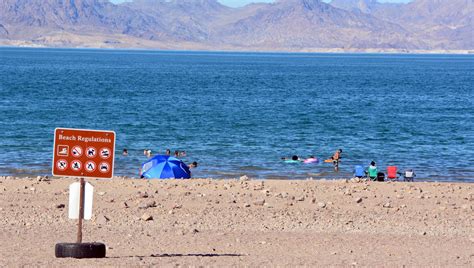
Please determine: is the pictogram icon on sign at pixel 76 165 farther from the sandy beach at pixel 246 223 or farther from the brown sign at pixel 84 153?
the sandy beach at pixel 246 223

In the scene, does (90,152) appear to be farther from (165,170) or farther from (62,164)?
(165,170)

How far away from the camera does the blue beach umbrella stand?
25875 mm

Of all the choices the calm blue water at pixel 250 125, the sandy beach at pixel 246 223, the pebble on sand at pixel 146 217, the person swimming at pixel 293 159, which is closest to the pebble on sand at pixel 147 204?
the sandy beach at pixel 246 223

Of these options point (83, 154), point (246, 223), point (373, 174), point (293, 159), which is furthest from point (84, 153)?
point (293, 159)

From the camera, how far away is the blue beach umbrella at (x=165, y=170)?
2588 centimetres

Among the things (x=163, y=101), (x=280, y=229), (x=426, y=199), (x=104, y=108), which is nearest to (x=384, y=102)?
(x=163, y=101)

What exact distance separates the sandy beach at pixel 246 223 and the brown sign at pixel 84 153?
1373 mm

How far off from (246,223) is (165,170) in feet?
27.8

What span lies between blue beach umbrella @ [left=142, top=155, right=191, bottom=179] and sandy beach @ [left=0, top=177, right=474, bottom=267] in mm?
1947

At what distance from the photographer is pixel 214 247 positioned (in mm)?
15023

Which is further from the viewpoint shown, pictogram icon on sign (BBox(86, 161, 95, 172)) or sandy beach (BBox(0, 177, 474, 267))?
sandy beach (BBox(0, 177, 474, 267))

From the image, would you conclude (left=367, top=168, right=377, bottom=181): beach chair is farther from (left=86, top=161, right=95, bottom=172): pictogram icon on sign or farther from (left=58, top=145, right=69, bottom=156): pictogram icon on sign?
(left=58, top=145, right=69, bottom=156): pictogram icon on sign

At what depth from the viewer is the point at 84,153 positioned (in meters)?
12.7

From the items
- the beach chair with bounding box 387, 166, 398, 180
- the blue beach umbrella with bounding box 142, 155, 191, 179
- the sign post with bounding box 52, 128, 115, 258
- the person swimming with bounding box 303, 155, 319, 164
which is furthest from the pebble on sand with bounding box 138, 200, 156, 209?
the person swimming with bounding box 303, 155, 319, 164
